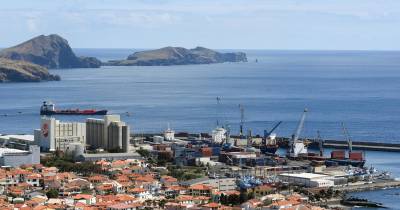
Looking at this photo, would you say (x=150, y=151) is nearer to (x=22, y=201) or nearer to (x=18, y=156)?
(x=18, y=156)

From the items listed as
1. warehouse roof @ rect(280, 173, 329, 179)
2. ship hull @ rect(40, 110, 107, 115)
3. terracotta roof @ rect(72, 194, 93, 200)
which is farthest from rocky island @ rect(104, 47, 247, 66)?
terracotta roof @ rect(72, 194, 93, 200)

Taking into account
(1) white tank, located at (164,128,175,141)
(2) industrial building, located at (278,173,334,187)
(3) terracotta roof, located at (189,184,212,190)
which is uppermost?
(1) white tank, located at (164,128,175,141)

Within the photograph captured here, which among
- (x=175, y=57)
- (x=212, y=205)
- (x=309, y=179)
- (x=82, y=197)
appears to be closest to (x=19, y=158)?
(x=82, y=197)

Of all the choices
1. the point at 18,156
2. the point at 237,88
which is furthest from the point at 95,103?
the point at 18,156

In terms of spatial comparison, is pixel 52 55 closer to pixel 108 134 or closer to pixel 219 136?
pixel 219 136

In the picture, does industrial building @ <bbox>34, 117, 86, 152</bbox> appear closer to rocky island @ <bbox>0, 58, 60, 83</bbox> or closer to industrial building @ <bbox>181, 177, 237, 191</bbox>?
industrial building @ <bbox>181, 177, 237, 191</bbox>

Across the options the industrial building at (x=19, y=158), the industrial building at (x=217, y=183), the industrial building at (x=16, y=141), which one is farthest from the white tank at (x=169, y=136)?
the industrial building at (x=217, y=183)
